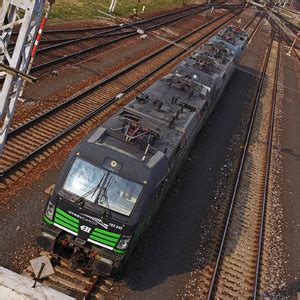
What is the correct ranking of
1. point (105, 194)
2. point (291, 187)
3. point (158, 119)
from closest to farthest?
1. point (105, 194)
2. point (158, 119)
3. point (291, 187)

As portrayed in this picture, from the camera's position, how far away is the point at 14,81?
34.3 feet

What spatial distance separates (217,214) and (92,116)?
7.78 metres

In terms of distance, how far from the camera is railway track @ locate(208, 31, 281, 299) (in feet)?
42.1

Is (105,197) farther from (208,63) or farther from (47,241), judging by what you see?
(208,63)

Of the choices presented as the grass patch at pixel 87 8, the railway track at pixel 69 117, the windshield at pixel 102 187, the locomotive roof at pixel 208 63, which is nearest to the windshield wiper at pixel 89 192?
the windshield at pixel 102 187

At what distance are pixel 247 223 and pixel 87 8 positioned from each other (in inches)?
1199

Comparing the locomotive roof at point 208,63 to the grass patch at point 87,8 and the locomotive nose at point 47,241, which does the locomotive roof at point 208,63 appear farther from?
the grass patch at point 87,8

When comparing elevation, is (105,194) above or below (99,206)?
above

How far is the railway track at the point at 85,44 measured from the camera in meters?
23.1

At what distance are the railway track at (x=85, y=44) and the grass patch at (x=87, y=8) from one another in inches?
139

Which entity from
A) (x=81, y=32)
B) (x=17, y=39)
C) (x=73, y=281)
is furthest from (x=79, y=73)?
(x=73, y=281)

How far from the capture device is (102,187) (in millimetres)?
10672

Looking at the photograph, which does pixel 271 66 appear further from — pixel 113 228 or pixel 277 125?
pixel 113 228

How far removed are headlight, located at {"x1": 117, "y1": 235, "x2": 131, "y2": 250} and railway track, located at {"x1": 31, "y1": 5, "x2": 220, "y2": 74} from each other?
13667 mm
